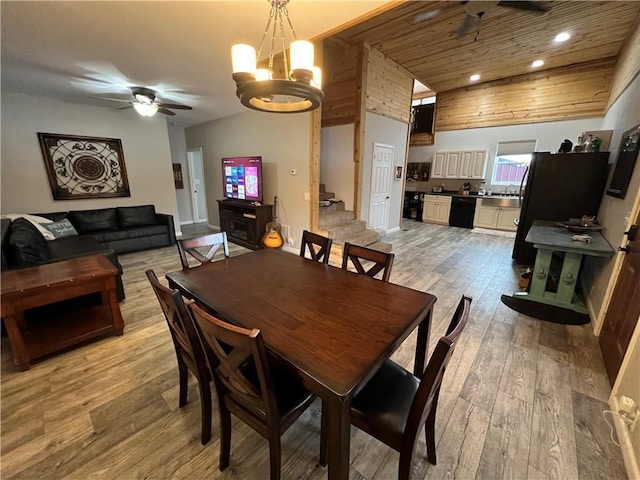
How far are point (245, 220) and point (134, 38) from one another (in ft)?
9.66

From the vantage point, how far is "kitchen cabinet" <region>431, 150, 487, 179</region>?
6680 millimetres

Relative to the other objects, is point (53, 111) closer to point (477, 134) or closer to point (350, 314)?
point (350, 314)

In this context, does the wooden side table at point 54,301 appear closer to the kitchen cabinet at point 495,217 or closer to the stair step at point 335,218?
the stair step at point 335,218

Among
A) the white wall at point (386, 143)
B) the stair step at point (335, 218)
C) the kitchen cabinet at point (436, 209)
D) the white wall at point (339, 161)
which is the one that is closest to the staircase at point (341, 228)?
the stair step at point (335, 218)

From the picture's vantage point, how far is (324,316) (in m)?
1.29

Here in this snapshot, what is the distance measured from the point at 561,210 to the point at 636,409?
3.24m

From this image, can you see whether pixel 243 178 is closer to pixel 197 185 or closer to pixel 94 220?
pixel 94 220

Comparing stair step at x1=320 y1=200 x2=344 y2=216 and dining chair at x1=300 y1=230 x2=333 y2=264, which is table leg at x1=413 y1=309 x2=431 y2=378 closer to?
dining chair at x1=300 y1=230 x2=333 y2=264

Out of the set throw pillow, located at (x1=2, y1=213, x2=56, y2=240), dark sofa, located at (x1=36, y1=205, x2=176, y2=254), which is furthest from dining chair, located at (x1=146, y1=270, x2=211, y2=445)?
dark sofa, located at (x1=36, y1=205, x2=176, y2=254)

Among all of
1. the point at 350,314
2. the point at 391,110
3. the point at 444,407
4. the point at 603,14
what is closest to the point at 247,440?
the point at 350,314

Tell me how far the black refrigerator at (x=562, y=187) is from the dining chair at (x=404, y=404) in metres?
3.85

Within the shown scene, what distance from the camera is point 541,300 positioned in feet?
9.59

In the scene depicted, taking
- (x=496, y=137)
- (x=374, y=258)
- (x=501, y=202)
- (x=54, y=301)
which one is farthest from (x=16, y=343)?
(x=496, y=137)

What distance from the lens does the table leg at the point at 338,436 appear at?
2.86 ft
